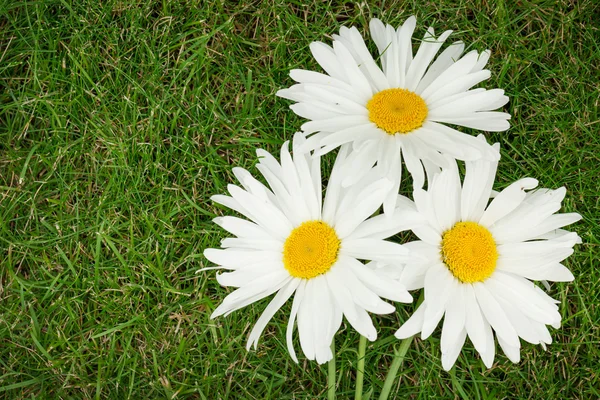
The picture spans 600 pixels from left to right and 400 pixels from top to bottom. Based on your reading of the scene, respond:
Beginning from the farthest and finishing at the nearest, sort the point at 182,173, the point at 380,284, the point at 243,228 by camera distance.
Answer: the point at 182,173
the point at 243,228
the point at 380,284

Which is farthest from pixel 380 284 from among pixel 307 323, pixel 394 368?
pixel 394 368

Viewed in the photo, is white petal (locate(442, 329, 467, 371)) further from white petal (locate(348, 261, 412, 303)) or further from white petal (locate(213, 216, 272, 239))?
white petal (locate(213, 216, 272, 239))

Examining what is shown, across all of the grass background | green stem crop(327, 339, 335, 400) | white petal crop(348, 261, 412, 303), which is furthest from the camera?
the grass background

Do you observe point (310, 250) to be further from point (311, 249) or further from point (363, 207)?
point (363, 207)

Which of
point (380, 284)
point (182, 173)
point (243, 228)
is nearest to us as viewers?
point (380, 284)

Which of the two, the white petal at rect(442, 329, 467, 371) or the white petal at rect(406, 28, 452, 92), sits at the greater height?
the white petal at rect(406, 28, 452, 92)

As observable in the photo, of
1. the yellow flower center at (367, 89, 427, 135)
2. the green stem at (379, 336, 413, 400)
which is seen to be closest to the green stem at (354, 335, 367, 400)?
the green stem at (379, 336, 413, 400)

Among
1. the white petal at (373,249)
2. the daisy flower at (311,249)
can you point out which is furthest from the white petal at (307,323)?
the white petal at (373,249)
